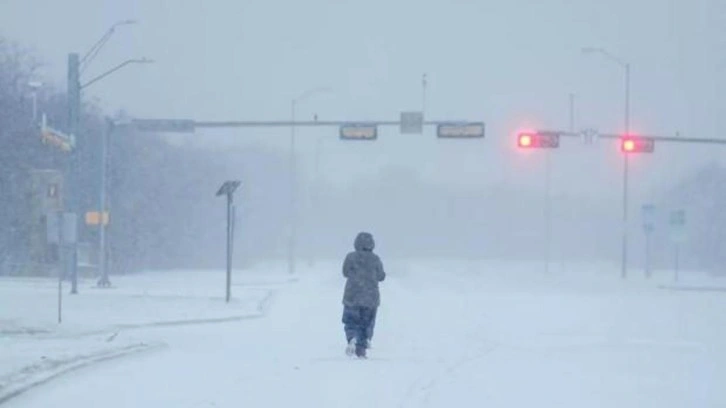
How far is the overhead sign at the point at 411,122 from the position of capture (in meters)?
→ 48.6

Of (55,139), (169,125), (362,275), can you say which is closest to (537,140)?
(169,125)

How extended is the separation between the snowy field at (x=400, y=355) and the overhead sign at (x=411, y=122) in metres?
6.03

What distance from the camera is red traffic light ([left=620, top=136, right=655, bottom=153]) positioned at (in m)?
51.2

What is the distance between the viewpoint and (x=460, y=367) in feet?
65.8

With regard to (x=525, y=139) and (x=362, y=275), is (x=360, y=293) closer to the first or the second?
(x=362, y=275)

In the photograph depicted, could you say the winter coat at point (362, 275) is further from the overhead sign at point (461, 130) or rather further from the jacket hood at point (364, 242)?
the overhead sign at point (461, 130)

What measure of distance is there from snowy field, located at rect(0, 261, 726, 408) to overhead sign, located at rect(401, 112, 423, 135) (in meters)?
6.03

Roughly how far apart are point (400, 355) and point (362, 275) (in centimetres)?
134

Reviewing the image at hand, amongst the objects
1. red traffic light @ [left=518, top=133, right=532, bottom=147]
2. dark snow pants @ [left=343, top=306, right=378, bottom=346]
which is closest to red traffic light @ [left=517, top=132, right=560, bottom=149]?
red traffic light @ [left=518, top=133, right=532, bottom=147]

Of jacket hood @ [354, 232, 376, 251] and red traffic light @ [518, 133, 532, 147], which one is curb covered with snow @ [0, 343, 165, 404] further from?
red traffic light @ [518, 133, 532, 147]

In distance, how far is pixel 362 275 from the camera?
870 inches

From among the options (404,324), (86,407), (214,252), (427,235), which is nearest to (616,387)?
(86,407)

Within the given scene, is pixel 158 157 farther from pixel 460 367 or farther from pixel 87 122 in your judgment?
pixel 460 367

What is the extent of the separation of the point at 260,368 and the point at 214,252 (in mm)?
88488
